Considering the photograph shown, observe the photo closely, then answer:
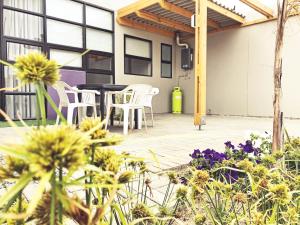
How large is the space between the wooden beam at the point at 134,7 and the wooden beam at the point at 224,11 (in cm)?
144

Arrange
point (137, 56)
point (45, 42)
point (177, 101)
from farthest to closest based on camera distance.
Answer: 1. point (177, 101)
2. point (137, 56)
3. point (45, 42)

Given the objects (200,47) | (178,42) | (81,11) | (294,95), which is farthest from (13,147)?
(178,42)

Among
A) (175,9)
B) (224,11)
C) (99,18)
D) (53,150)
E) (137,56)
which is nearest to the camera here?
(53,150)

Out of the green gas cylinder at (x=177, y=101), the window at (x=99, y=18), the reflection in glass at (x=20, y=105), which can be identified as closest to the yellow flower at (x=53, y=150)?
the reflection in glass at (x=20, y=105)

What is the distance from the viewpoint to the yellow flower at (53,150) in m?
0.20

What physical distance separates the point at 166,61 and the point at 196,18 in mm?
4772

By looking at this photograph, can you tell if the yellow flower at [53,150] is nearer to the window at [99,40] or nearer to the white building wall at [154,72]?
the window at [99,40]

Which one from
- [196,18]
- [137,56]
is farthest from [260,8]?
[137,56]

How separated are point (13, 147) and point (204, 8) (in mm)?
5599

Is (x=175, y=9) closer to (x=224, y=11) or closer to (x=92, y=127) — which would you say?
(x=224, y=11)

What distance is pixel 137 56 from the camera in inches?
353

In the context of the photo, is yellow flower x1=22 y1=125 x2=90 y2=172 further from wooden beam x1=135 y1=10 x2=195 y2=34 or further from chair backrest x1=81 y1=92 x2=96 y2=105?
wooden beam x1=135 y1=10 x2=195 y2=34

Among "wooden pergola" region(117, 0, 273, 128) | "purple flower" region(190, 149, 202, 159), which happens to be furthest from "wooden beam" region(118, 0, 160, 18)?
"purple flower" region(190, 149, 202, 159)

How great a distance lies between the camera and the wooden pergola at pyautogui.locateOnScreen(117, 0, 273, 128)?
5160mm
